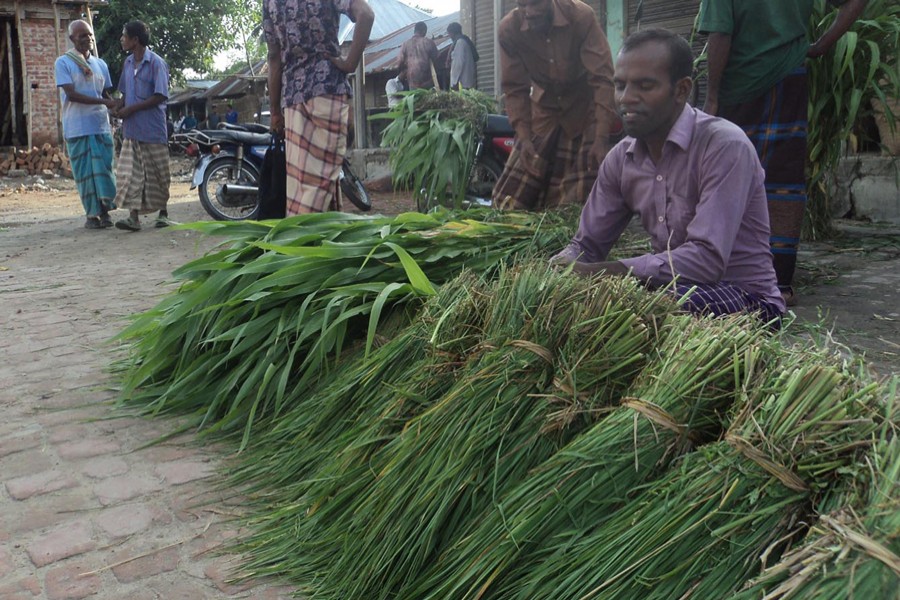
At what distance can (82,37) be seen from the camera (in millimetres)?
7074

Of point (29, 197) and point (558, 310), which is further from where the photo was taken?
point (29, 197)

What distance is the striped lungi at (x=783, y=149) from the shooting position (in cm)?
354

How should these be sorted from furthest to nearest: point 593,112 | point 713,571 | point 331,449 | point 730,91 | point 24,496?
point 593,112 < point 730,91 < point 24,496 < point 331,449 < point 713,571

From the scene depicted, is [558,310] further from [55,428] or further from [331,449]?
[55,428]

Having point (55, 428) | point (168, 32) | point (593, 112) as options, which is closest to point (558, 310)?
point (55, 428)

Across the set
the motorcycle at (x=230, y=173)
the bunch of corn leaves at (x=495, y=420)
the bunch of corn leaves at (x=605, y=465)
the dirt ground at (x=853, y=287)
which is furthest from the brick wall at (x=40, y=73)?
the bunch of corn leaves at (x=605, y=465)

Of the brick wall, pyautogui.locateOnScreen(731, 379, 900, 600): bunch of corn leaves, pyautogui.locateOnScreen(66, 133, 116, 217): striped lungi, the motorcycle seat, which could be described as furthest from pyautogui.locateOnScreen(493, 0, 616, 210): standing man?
the brick wall

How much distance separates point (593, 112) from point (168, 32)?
2205 cm

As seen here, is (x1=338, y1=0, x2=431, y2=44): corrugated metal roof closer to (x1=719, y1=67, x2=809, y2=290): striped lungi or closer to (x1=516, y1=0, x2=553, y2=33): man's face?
(x1=516, y1=0, x2=553, y2=33): man's face

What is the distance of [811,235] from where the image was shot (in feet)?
17.3

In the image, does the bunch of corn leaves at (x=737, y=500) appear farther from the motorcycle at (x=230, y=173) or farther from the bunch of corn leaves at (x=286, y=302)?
the motorcycle at (x=230, y=173)

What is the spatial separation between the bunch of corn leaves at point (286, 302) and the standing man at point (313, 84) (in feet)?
4.83

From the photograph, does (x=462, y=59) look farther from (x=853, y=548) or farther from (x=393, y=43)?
(x=393, y=43)

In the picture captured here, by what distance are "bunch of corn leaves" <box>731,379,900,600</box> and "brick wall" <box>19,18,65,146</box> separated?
50.3 feet
